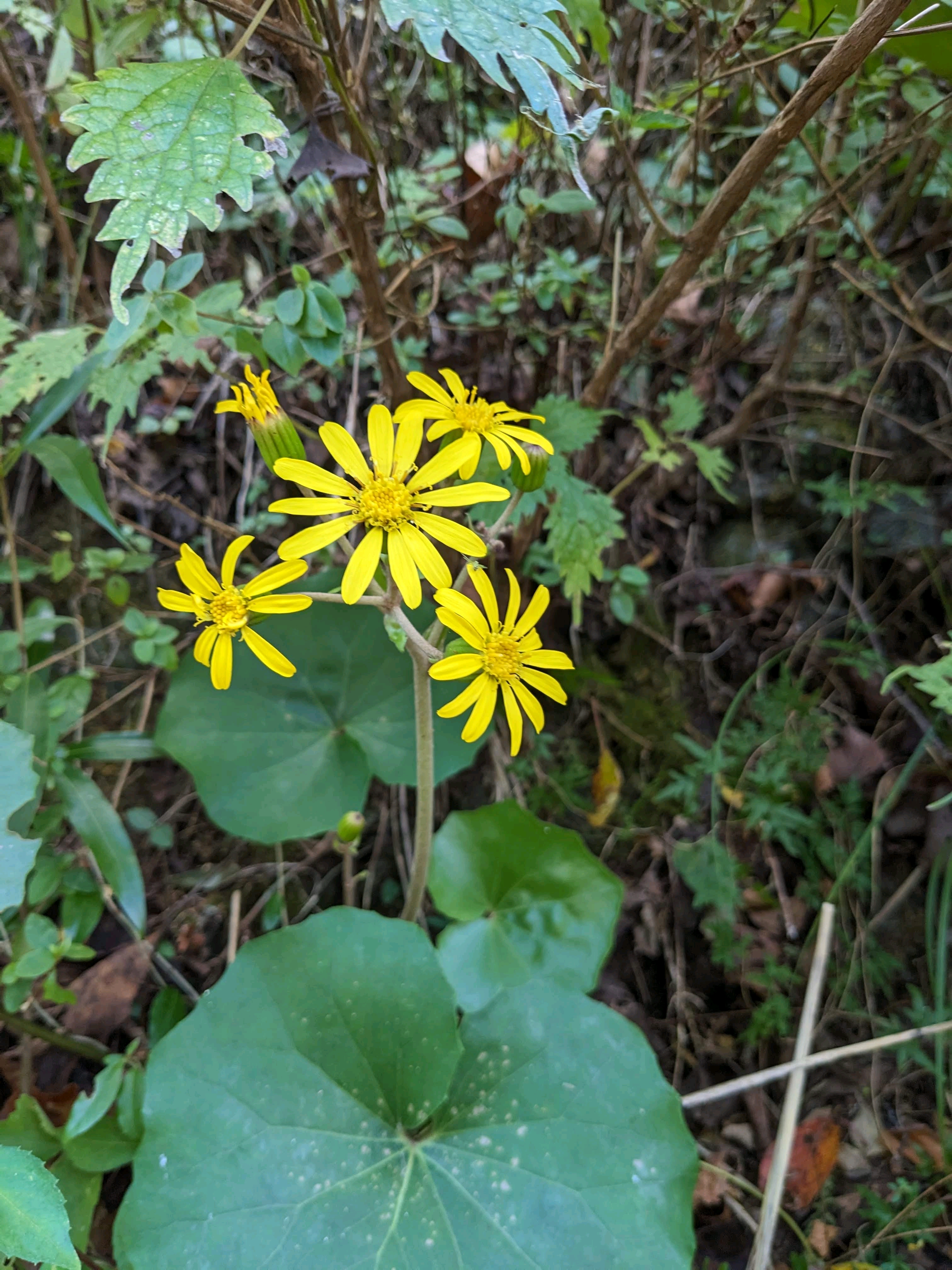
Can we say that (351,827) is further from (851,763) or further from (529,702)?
(851,763)

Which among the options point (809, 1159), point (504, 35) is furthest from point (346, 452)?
point (809, 1159)

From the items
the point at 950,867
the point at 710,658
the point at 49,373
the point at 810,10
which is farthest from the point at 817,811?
the point at 49,373

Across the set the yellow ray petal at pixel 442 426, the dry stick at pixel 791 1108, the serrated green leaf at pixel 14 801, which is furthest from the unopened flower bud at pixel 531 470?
the dry stick at pixel 791 1108

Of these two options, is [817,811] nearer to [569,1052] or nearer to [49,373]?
[569,1052]

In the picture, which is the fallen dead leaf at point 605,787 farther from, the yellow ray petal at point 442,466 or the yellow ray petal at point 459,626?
the yellow ray petal at point 442,466

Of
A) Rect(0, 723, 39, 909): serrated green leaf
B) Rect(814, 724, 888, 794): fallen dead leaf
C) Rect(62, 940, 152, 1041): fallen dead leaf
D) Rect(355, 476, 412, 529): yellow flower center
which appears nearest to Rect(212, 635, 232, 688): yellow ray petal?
Rect(355, 476, 412, 529): yellow flower center

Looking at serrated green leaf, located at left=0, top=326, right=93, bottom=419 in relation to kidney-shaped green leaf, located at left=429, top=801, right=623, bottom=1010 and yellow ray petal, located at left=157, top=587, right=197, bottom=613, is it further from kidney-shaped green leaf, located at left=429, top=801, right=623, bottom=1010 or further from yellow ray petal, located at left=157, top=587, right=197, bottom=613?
kidney-shaped green leaf, located at left=429, top=801, right=623, bottom=1010
